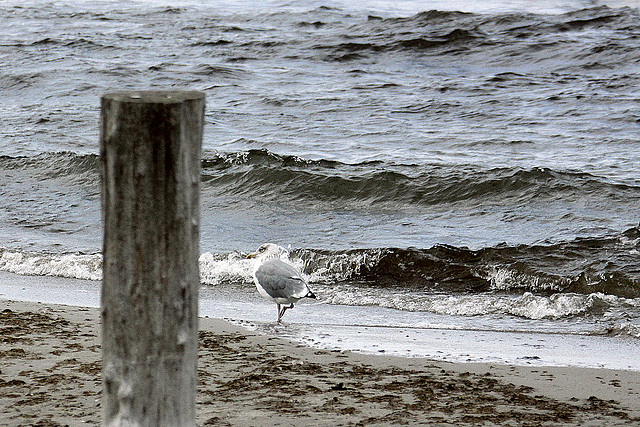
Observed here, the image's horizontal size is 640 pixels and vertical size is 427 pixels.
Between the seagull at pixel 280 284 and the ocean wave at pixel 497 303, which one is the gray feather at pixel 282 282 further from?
the ocean wave at pixel 497 303

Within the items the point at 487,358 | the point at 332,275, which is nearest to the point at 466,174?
the point at 332,275

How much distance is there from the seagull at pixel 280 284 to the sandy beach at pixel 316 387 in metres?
0.90

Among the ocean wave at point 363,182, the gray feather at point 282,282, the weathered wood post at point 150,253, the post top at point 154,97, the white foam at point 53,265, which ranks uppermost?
the post top at point 154,97

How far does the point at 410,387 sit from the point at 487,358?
1.10m

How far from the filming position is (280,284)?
709 cm

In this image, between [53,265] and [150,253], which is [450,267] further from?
[150,253]

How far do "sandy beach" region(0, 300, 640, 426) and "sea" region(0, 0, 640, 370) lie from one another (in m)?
0.49

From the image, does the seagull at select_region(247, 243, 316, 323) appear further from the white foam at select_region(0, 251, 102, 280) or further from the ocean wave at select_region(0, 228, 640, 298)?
the white foam at select_region(0, 251, 102, 280)

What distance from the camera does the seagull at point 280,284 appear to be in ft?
23.1

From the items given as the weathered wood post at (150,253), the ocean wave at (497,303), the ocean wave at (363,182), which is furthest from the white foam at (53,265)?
the weathered wood post at (150,253)

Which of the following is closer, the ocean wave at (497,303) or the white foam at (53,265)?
the ocean wave at (497,303)

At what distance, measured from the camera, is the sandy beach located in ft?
14.1

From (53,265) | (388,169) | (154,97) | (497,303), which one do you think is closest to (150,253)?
Answer: (154,97)

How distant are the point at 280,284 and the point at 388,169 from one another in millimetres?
6071
